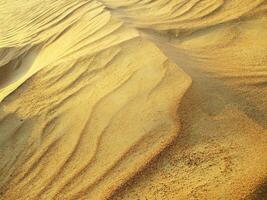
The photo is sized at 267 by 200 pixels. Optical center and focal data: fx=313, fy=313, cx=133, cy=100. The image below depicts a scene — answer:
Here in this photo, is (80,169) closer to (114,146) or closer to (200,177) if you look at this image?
(114,146)

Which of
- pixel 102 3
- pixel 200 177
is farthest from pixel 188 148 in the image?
pixel 102 3

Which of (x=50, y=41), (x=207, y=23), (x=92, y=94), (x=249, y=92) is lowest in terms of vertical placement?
(x=249, y=92)

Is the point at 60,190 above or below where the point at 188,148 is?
above

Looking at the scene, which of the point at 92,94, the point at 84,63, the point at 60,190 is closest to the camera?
the point at 60,190

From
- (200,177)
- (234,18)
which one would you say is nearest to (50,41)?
Answer: (234,18)

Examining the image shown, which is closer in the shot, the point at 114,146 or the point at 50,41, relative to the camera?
the point at 114,146

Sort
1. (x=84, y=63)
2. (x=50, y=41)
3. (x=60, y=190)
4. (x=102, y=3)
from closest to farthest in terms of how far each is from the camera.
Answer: (x=60, y=190) → (x=84, y=63) → (x=50, y=41) → (x=102, y=3)
